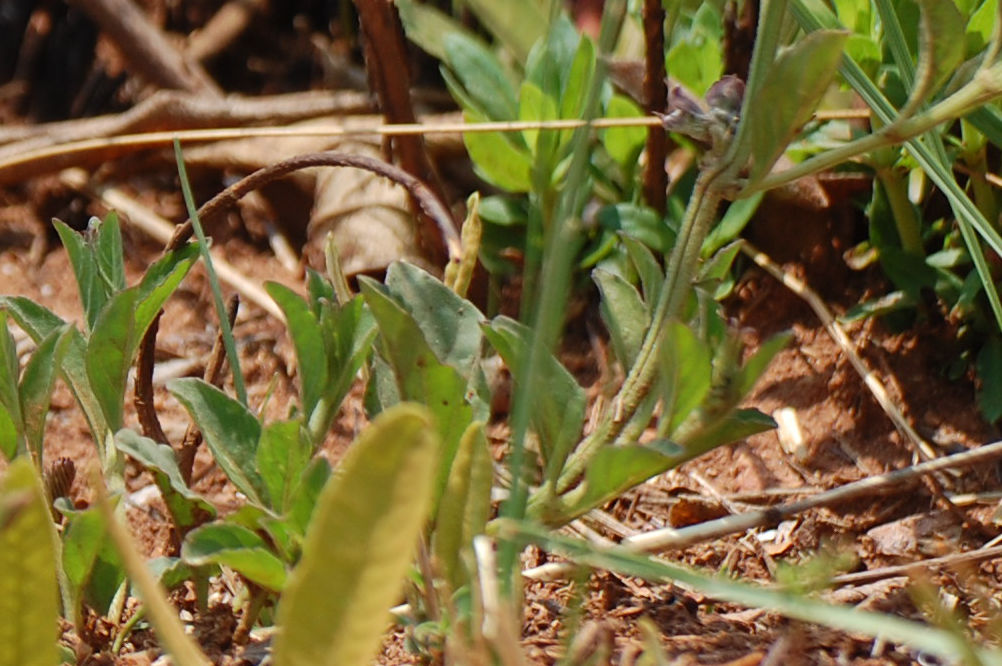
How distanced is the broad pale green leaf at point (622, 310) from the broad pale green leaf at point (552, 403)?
85 millimetres

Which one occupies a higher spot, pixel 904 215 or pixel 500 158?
pixel 500 158

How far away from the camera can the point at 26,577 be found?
738mm

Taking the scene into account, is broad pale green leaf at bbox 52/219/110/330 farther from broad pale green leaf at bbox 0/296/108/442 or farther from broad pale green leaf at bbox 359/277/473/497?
broad pale green leaf at bbox 359/277/473/497

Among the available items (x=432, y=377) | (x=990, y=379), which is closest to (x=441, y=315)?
(x=432, y=377)

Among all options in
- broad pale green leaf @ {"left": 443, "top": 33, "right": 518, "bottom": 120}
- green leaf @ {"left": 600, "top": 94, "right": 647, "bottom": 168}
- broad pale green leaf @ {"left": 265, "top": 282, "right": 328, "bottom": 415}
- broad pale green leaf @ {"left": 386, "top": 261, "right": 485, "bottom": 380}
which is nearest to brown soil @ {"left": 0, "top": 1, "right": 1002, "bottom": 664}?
broad pale green leaf @ {"left": 265, "top": 282, "right": 328, "bottom": 415}

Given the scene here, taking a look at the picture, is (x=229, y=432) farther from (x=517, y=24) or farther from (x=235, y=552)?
(x=517, y=24)

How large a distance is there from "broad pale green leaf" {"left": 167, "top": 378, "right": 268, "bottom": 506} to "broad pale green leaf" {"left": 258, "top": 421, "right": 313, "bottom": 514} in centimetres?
4

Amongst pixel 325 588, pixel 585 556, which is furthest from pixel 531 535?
pixel 325 588

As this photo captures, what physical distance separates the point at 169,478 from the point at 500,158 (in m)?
0.71

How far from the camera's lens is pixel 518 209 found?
1687mm

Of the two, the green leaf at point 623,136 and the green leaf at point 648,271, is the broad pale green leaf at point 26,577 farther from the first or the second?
the green leaf at point 623,136

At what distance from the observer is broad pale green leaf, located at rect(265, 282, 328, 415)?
107 cm

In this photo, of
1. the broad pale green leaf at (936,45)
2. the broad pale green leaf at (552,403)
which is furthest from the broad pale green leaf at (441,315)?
the broad pale green leaf at (936,45)

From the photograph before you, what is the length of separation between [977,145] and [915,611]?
570 mm
